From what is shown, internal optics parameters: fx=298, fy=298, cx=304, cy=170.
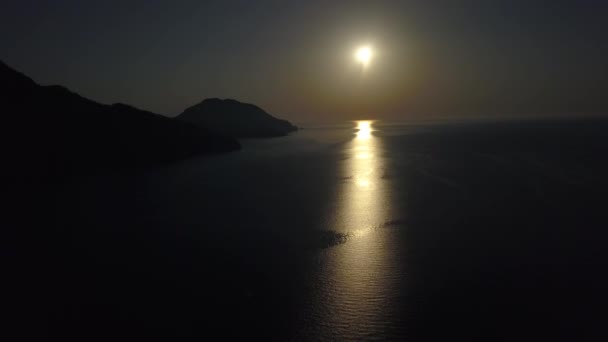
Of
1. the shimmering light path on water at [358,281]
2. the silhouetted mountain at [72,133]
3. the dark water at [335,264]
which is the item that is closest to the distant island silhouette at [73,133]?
the silhouetted mountain at [72,133]

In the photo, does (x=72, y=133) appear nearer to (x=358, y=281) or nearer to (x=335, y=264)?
(x=335, y=264)

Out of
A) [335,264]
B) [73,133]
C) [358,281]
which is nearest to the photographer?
[358,281]

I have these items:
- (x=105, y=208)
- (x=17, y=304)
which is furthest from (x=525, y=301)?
(x=105, y=208)

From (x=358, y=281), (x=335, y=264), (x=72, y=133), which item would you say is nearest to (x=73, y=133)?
(x=72, y=133)

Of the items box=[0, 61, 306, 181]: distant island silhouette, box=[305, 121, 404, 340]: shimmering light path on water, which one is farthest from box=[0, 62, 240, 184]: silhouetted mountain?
box=[305, 121, 404, 340]: shimmering light path on water

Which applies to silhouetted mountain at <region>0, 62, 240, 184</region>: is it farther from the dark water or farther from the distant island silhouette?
the dark water
